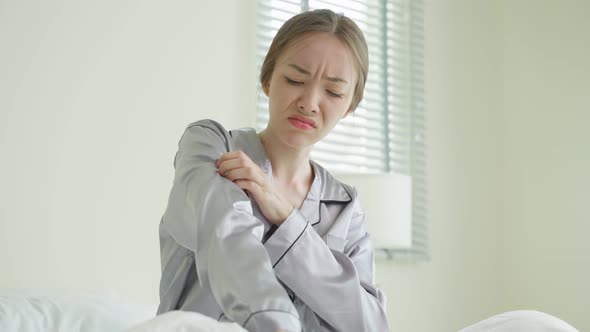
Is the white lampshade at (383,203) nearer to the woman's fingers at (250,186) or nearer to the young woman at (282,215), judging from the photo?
the young woman at (282,215)

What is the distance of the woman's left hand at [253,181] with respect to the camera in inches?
52.1

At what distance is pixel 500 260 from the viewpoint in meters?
4.39

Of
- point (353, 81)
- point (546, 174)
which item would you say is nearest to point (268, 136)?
point (353, 81)

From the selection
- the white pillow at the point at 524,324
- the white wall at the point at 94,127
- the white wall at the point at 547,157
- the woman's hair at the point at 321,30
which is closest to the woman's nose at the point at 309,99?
the woman's hair at the point at 321,30

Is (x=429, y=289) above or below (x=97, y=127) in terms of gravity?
below

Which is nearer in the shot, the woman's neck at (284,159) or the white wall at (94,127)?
the woman's neck at (284,159)

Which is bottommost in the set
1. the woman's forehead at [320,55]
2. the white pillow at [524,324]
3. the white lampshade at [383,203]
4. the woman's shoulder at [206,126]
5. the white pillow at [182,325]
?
the white pillow at [524,324]

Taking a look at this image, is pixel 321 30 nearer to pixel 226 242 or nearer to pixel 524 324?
pixel 226 242

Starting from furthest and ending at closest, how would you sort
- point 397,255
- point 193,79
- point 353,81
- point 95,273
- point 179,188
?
point 397,255 → point 193,79 → point 95,273 → point 353,81 → point 179,188

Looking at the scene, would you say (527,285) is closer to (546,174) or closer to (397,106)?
(546,174)

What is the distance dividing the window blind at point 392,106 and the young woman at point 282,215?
2.05m

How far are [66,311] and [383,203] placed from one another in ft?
4.47

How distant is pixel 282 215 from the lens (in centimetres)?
137

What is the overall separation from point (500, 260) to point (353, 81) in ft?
10.1
